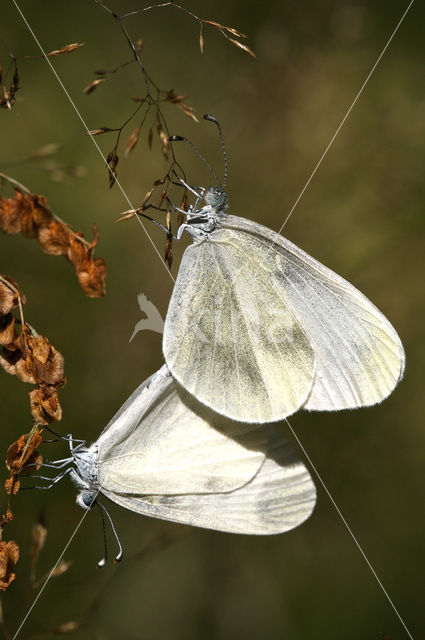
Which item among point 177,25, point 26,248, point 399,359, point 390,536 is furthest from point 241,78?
point 390,536

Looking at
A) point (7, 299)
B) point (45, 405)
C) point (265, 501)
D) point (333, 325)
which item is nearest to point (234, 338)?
point (333, 325)

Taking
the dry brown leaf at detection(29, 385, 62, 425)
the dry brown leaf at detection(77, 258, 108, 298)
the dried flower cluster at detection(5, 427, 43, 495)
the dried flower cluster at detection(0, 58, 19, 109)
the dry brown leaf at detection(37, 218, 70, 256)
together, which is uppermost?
the dried flower cluster at detection(0, 58, 19, 109)

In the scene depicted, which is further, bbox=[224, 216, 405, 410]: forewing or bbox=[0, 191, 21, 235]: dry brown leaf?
bbox=[224, 216, 405, 410]: forewing

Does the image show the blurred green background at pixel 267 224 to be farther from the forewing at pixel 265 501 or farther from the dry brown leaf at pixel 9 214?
the dry brown leaf at pixel 9 214

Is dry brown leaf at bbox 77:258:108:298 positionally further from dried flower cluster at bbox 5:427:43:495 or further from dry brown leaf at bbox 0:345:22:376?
dried flower cluster at bbox 5:427:43:495

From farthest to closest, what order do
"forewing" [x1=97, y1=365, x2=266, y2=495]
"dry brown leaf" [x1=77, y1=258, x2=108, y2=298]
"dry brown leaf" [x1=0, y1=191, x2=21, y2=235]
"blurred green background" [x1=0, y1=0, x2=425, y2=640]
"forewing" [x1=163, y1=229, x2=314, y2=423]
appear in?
1. "blurred green background" [x1=0, y1=0, x2=425, y2=640]
2. "forewing" [x1=163, y1=229, x2=314, y2=423]
3. "forewing" [x1=97, y1=365, x2=266, y2=495]
4. "dry brown leaf" [x1=77, y1=258, x2=108, y2=298]
5. "dry brown leaf" [x1=0, y1=191, x2=21, y2=235]

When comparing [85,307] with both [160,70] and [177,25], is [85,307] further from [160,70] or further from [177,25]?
[177,25]

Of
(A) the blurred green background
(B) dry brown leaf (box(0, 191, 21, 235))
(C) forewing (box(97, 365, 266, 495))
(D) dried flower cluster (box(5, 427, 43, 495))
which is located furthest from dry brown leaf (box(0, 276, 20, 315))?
(A) the blurred green background

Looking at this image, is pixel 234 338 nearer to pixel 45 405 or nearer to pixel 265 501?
pixel 265 501
